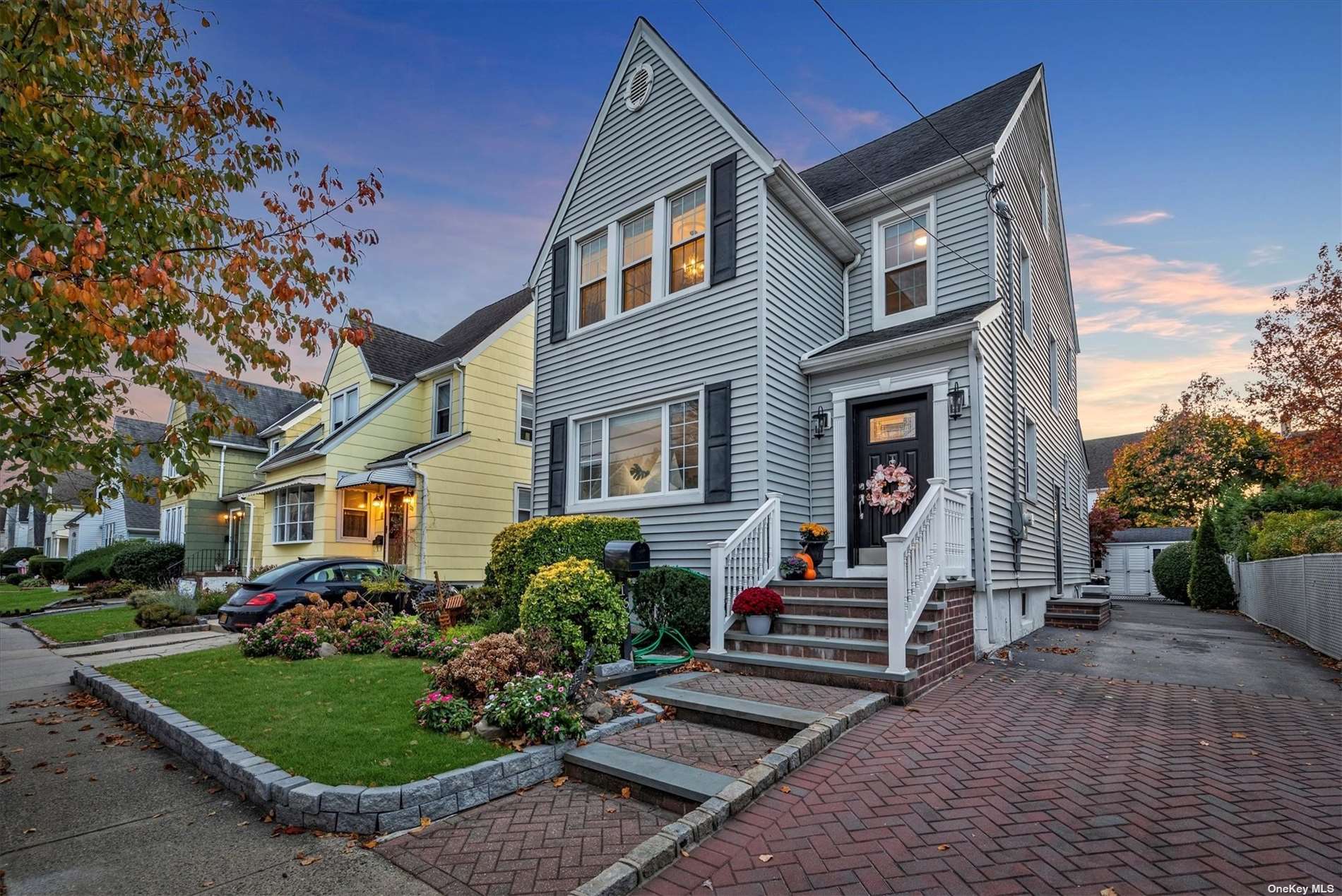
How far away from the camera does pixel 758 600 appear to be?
7195mm

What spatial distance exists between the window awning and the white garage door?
98.0ft

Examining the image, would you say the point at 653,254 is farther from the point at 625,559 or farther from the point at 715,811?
the point at 715,811

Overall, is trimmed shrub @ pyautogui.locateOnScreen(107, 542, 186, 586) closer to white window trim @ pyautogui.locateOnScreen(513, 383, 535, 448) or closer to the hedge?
white window trim @ pyautogui.locateOnScreen(513, 383, 535, 448)

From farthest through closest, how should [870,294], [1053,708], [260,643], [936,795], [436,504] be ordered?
[436,504] < [870,294] < [260,643] < [1053,708] < [936,795]

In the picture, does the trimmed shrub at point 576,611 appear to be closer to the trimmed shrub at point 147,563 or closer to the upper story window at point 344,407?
the upper story window at point 344,407

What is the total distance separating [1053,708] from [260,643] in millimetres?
8983

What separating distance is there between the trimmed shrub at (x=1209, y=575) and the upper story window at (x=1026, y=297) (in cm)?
1321

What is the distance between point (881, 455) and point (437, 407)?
495 inches

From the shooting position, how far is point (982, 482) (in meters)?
8.38

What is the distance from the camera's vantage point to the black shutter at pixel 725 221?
942cm

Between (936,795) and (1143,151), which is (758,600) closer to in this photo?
(936,795)

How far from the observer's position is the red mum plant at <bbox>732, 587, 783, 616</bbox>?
719 cm

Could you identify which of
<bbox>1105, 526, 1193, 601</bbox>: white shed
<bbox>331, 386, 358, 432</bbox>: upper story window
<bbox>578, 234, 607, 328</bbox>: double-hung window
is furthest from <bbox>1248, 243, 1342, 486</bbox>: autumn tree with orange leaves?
<bbox>331, 386, 358, 432</bbox>: upper story window

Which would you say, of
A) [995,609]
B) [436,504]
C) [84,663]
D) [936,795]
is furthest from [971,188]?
[84,663]
